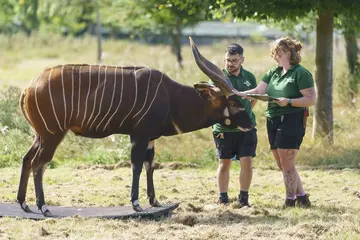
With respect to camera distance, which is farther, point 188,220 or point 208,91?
point 208,91

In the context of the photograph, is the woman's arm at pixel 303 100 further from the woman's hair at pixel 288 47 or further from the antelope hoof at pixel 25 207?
the antelope hoof at pixel 25 207

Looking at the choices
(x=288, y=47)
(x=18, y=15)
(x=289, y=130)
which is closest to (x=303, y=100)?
(x=289, y=130)

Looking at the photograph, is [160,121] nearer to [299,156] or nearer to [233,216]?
[233,216]

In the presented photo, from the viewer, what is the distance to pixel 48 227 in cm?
859

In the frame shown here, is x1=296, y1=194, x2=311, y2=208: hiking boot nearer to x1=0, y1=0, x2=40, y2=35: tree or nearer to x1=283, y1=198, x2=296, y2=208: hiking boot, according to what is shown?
x1=283, y1=198, x2=296, y2=208: hiking boot

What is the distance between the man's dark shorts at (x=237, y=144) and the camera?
9.93 meters

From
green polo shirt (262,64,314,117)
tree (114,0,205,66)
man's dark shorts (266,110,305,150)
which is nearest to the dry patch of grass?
man's dark shorts (266,110,305,150)

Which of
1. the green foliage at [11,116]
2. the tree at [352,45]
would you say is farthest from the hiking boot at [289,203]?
the green foliage at [11,116]

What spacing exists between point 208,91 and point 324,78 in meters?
5.04

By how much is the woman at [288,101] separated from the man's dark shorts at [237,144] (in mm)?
244

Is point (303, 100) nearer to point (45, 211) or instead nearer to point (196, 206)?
point (196, 206)

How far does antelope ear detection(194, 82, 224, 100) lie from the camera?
9.62m

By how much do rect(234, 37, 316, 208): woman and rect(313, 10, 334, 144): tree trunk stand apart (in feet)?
15.0

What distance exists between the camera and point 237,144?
10.0 metres
